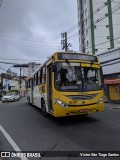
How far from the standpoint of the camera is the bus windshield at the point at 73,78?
862 cm

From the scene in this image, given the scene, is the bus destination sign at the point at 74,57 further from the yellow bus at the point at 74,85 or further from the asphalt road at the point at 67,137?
the asphalt road at the point at 67,137

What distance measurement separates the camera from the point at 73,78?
8.74 m

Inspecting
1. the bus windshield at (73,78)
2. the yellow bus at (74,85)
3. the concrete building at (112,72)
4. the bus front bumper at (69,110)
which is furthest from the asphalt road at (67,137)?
the concrete building at (112,72)

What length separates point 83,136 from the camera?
281 inches

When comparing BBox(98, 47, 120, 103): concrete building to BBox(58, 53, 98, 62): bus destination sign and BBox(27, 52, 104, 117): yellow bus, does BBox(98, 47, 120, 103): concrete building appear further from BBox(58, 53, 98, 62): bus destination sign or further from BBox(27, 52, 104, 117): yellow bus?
BBox(27, 52, 104, 117): yellow bus

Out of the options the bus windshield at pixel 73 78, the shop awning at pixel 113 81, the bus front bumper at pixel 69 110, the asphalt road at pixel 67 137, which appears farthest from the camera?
the shop awning at pixel 113 81

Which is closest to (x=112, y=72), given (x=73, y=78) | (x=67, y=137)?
(x=73, y=78)

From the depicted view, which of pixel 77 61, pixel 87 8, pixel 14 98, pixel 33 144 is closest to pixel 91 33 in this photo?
pixel 87 8

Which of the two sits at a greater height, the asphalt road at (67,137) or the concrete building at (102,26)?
the concrete building at (102,26)

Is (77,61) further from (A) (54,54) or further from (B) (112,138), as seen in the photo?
(B) (112,138)

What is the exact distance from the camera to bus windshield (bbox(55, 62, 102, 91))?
8617 millimetres

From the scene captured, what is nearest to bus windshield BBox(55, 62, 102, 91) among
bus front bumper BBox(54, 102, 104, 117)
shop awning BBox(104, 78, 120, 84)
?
bus front bumper BBox(54, 102, 104, 117)

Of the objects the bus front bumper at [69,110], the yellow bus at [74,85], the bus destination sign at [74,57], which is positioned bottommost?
the bus front bumper at [69,110]

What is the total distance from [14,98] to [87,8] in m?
33.2
